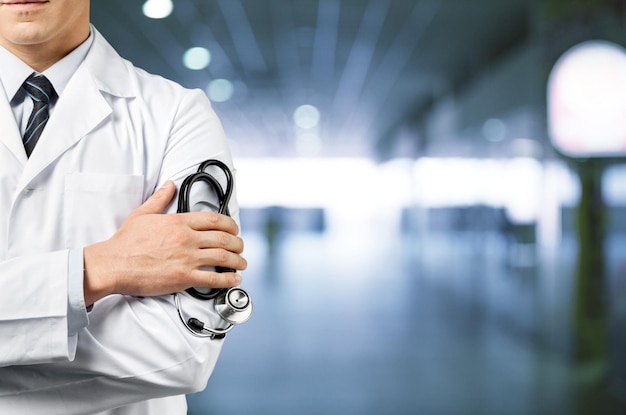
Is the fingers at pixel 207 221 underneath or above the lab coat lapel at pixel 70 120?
underneath

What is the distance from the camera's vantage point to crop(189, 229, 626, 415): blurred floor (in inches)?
165

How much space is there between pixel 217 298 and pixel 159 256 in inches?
4.1

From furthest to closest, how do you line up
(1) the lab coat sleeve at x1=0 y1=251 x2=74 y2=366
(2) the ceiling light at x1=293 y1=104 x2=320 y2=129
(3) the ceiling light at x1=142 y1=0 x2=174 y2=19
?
(2) the ceiling light at x1=293 y1=104 x2=320 y2=129 → (3) the ceiling light at x1=142 y1=0 x2=174 y2=19 → (1) the lab coat sleeve at x1=0 y1=251 x2=74 y2=366

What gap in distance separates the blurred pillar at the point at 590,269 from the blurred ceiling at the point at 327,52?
3.32 feet

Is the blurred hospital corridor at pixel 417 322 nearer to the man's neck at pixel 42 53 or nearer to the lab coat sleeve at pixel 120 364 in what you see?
the man's neck at pixel 42 53

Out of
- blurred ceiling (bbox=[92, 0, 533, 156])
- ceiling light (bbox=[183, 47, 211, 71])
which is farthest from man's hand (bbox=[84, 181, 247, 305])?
ceiling light (bbox=[183, 47, 211, 71])

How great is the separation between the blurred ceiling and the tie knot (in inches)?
109

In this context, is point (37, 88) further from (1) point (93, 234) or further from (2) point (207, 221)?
(2) point (207, 221)

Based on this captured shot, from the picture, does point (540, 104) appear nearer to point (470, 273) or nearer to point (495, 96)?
point (495, 96)

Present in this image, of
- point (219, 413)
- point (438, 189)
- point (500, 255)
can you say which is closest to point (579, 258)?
point (500, 255)

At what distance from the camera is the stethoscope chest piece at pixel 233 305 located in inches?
39.2

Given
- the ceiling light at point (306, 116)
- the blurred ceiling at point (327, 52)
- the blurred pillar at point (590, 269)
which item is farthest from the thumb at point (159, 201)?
the blurred pillar at point (590, 269)

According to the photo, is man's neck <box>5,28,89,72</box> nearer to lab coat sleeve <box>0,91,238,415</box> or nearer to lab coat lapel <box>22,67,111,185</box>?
lab coat lapel <box>22,67,111,185</box>

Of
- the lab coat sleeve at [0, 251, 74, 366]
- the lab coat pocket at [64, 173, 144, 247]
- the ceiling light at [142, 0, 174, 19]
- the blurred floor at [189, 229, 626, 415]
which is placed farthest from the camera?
the blurred floor at [189, 229, 626, 415]
